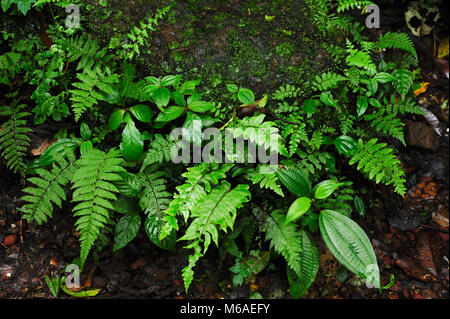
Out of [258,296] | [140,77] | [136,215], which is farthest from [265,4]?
[258,296]

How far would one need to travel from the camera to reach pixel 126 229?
9.31 feet

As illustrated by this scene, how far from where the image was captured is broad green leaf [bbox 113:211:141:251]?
2807 millimetres

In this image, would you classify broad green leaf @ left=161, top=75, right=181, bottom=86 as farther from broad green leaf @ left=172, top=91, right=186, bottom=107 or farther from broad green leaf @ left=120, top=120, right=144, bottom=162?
broad green leaf @ left=120, top=120, right=144, bottom=162

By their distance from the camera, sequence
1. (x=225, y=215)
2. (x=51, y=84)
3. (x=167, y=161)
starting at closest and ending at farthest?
(x=225, y=215)
(x=167, y=161)
(x=51, y=84)

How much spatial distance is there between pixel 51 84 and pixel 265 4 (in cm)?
233

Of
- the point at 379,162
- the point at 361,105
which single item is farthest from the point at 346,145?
the point at 361,105

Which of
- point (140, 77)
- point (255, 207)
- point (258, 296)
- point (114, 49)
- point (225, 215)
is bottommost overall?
point (258, 296)

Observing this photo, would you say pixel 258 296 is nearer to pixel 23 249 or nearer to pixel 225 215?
pixel 225 215

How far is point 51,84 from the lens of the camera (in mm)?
2988

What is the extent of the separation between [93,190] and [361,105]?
8.45ft

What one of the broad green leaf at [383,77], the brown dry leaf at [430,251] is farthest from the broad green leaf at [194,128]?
the brown dry leaf at [430,251]

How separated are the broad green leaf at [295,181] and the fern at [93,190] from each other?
54.2 inches

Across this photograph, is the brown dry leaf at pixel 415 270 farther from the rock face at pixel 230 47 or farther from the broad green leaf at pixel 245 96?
the broad green leaf at pixel 245 96

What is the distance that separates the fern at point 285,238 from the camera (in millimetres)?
2704
